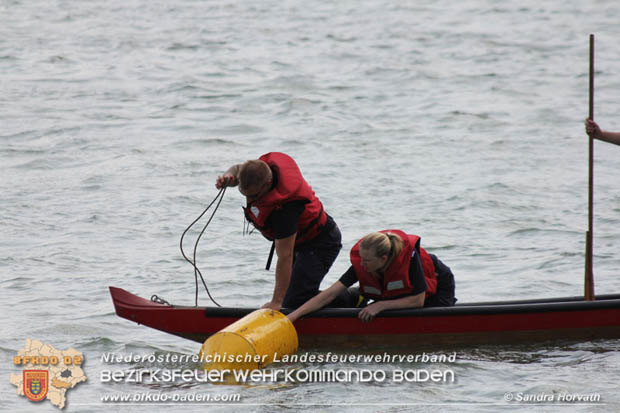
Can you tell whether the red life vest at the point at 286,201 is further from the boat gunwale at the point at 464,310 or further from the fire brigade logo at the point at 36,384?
the fire brigade logo at the point at 36,384

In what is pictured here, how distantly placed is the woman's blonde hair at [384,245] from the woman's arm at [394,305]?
0.30 m

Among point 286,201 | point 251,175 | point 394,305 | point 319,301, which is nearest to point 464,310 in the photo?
point 394,305

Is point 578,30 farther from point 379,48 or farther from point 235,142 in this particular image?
point 235,142

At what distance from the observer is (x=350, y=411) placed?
552 cm

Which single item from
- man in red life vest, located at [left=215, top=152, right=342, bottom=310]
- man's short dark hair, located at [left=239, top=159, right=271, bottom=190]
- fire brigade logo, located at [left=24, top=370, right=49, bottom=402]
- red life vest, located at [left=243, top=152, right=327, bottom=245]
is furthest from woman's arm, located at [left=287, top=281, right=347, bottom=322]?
fire brigade logo, located at [left=24, top=370, right=49, bottom=402]

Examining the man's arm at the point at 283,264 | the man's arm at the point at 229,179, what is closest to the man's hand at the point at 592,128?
the man's arm at the point at 283,264

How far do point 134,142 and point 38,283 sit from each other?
6.15 metres

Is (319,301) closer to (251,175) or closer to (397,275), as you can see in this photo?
(397,275)

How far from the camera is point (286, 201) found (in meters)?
5.84

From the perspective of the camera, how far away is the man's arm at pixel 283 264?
5.86 meters

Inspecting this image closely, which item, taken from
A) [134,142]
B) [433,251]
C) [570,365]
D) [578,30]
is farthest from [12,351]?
[578,30]

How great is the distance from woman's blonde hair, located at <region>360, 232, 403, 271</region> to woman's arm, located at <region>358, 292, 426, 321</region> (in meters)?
0.30

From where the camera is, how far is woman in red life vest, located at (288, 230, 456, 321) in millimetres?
5773

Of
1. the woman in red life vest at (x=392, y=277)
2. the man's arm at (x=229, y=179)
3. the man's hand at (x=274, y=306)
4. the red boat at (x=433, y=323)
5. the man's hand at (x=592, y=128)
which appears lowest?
the red boat at (x=433, y=323)
